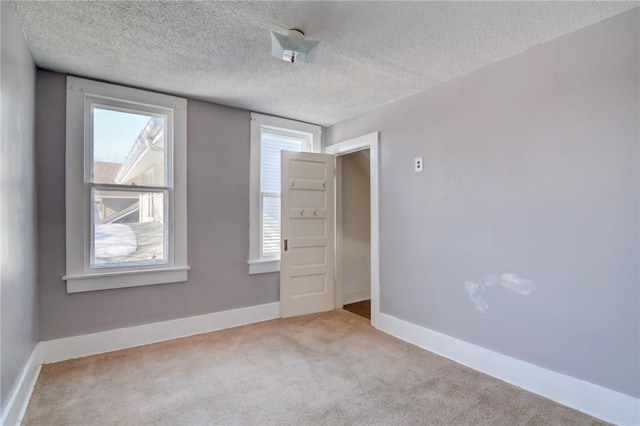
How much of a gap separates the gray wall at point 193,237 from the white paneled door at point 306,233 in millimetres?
269

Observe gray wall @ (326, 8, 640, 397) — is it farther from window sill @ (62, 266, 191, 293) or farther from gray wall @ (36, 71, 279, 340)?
window sill @ (62, 266, 191, 293)

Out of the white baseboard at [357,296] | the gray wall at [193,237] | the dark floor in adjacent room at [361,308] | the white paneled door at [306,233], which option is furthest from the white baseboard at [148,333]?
the white baseboard at [357,296]

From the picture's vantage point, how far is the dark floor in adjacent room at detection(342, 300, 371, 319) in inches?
160

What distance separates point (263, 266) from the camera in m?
3.80

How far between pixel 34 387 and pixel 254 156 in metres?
2.71

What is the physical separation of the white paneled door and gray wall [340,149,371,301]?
431 millimetres

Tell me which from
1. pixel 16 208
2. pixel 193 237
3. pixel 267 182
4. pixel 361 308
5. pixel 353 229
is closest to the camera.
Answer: pixel 16 208

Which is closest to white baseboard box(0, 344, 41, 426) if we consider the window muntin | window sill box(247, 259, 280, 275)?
the window muntin

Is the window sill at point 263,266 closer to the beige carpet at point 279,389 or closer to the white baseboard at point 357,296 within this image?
the beige carpet at point 279,389

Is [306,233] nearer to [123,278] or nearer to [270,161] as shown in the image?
[270,161]

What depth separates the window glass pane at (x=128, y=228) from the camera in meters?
2.94

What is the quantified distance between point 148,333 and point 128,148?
178 cm

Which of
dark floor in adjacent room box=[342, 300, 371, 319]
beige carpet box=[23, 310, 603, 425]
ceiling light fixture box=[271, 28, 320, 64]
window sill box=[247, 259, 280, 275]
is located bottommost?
dark floor in adjacent room box=[342, 300, 371, 319]

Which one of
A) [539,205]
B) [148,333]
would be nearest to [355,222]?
[539,205]
